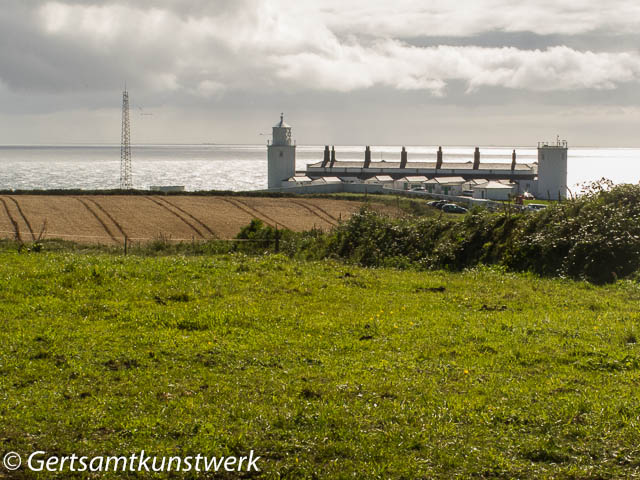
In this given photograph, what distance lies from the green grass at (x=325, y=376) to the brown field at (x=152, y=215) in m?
30.9

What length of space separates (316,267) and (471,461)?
12994mm

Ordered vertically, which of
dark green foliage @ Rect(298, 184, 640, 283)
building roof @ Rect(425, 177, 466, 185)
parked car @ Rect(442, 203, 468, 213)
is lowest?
parked car @ Rect(442, 203, 468, 213)

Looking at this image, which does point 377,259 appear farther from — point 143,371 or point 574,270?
point 143,371

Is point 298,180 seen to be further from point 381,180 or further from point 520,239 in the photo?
point 520,239

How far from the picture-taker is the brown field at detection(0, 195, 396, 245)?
49219mm

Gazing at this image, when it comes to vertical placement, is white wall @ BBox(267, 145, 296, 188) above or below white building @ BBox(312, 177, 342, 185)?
above

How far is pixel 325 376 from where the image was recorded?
29.6ft

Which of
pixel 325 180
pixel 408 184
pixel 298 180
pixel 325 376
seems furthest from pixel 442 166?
pixel 325 376

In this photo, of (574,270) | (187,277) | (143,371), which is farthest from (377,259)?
(143,371)

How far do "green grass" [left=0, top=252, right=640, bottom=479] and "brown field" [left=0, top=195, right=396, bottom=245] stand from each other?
3090cm

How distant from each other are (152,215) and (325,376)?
177 feet

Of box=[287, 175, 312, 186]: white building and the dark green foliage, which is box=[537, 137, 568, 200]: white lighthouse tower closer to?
box=[287, 175, 312, 186]: white building

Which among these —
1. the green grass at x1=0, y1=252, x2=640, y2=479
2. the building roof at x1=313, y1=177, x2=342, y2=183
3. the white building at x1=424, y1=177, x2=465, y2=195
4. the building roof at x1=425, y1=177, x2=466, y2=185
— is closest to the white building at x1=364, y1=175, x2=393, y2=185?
the building roof at x1=313, y1=177, x2=342, y2=183

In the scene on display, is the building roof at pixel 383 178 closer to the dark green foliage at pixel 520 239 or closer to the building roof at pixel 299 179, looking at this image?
the building roof at pixel 299 179
